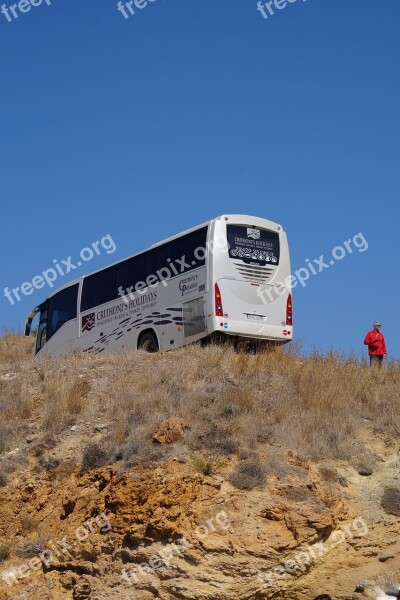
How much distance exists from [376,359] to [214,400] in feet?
19.1

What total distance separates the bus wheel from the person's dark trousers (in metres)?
5.70

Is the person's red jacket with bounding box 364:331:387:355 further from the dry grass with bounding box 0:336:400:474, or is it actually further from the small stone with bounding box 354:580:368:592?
the small stone with bounding box 354:580:368:592

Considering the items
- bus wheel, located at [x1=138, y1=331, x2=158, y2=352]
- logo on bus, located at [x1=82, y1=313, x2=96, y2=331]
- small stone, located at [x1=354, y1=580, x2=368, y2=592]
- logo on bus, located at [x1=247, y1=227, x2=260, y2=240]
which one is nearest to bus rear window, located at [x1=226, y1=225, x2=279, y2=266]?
logo on bus, located at [x1=247, y1=227, x2=260, y2=240]

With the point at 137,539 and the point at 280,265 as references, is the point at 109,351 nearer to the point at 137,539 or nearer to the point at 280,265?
the point at 280,265

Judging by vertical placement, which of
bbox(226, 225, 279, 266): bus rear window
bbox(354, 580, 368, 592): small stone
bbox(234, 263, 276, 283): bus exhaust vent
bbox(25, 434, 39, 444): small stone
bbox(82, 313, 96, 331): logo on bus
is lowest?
bbox(354, 580, 368, 592): small stone

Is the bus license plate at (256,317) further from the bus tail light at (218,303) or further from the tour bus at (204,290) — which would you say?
the bus tail light at (218,303)

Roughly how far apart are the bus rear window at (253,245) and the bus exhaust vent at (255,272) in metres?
0.14

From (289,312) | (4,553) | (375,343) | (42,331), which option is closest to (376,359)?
(375,343)

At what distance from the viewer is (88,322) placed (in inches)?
1109

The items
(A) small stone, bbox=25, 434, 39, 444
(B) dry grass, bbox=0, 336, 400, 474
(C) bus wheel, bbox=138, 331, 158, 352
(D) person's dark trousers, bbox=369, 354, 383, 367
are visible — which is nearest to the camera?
(B) dry grass, bbox=0, 336, 400, 474

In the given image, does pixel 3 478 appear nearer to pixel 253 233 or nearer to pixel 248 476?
pixel 248 476

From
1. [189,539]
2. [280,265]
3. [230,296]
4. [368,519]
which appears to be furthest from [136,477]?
[280,265]

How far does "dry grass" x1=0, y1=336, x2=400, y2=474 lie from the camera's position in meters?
17.2

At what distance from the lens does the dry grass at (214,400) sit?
17.2m
